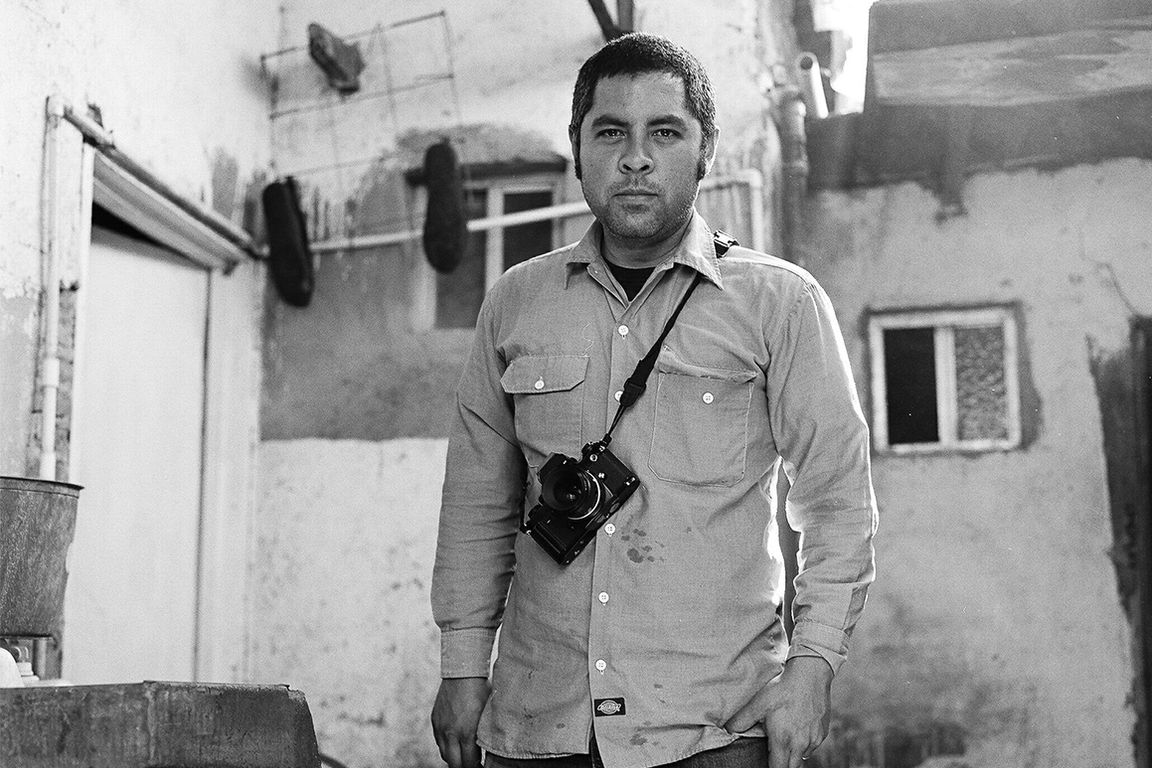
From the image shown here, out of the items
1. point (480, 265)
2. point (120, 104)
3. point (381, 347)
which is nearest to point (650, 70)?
point (120, 104)

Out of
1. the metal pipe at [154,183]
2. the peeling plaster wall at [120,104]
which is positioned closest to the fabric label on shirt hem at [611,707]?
the peeling plaster wall at [120,104]

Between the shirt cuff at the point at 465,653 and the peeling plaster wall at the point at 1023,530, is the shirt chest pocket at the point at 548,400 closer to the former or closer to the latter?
the shirt cuff at the point at 465,653

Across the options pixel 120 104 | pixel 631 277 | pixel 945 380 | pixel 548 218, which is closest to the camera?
pixel 631 277

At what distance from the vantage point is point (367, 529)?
533 cm

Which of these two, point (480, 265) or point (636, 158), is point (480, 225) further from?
point (636, 158)

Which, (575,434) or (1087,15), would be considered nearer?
(575,434)

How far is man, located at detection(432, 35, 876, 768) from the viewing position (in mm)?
2154

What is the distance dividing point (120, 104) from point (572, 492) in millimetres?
2784

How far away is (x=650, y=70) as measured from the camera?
93.2 inches

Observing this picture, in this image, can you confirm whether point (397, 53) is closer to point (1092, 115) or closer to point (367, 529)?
point (367, 529)

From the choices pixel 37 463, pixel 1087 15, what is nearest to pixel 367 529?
pixel 37 463

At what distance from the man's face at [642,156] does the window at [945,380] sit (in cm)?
336

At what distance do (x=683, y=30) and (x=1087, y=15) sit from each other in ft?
5.16

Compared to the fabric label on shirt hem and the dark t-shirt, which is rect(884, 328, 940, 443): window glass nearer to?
the dark t-shirt
